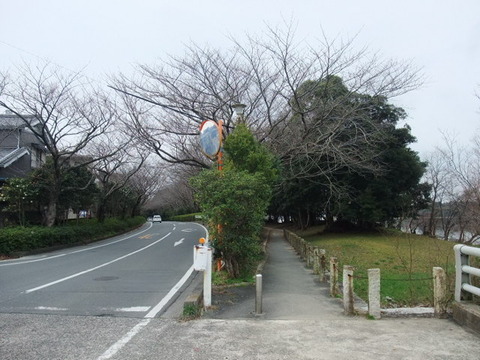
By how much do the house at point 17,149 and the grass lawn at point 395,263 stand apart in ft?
65.6

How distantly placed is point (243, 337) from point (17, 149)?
26249 millimetres

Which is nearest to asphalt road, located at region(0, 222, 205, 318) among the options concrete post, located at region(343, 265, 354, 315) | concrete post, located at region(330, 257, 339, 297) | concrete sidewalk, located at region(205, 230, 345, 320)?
concrete sidewalk, located at region(205, 230, 345, 320)

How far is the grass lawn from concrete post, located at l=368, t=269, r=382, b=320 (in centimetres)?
103

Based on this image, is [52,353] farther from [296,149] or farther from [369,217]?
[369,217]

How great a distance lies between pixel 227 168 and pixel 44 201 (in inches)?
717

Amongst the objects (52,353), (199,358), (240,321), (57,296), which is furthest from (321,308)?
(57,296)

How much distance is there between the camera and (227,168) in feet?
30.3

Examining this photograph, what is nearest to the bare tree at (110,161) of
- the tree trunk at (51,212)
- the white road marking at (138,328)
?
the tree trunk at (51,212)

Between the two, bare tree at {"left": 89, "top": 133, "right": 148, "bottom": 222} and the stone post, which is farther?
bare tree at {"left": 89, "top": 133, "right": 148, "bottom": 222}

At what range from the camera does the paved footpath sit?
14.4ft

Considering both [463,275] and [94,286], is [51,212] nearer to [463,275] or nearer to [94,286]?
[94,286]

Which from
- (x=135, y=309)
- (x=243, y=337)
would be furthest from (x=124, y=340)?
(x=135, y=309)

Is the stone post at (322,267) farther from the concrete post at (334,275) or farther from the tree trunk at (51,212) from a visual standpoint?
the tree trunk at (51,212)

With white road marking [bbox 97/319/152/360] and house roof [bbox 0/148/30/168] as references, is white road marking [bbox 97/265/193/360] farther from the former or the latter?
house roof [bbox 0/148/30/168]
